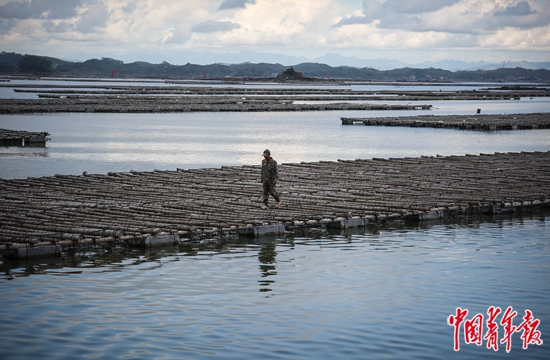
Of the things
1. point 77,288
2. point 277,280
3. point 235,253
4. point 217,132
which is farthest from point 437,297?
point 217,132

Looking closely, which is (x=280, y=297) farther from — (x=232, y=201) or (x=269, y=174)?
(x=232, y=201)

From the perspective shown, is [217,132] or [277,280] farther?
[217,132]

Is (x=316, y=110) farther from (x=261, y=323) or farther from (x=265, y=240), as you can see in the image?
(x=261, y=323)

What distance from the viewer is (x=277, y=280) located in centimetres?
1636

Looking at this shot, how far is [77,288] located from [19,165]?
24.1 metres

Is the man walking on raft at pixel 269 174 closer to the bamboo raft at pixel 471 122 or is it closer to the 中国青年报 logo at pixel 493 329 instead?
the 中国青年报 logo at pixel 493 329

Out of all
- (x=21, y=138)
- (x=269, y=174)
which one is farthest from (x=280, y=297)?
(x=21, y=138)

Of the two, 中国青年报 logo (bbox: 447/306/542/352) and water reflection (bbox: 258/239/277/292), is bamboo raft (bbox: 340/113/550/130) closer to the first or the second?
water reflection (bbox: 258/239/277/292)

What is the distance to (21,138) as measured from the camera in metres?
47.0

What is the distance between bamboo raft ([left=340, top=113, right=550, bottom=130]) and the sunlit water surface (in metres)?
47.6

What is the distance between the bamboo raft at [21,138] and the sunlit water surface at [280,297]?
1236 inches

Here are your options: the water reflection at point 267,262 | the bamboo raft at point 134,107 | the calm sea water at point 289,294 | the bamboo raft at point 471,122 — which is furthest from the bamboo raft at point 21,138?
the bamboo raft at point 471,122

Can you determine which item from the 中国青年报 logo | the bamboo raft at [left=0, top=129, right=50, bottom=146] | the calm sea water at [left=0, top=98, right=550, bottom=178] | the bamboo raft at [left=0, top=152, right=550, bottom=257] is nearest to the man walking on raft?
the bamboo raft at [left=0, top=152, right=550, bottom=257]

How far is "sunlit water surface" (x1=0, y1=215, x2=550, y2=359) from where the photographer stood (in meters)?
12.1
